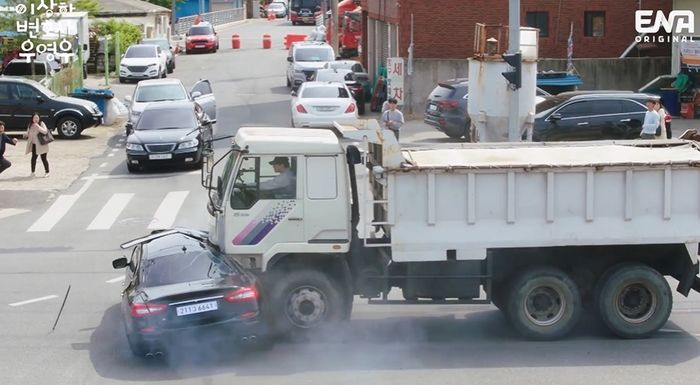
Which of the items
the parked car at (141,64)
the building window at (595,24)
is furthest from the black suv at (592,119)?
the parked car at (141,64)

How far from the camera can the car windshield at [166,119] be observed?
1115 inches

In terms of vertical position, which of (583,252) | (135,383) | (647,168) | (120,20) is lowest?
(135,383)

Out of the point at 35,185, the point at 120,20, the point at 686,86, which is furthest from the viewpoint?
the point at 120,20

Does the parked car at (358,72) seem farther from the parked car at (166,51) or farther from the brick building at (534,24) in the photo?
the parked car at (166,51)

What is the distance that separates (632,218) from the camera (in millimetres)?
13148

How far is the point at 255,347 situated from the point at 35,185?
48.7 ft

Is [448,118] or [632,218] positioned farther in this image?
[448,118]

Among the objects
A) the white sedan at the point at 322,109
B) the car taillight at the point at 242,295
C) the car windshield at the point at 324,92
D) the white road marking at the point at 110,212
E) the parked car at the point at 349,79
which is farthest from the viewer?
the parked car at the point at 349,79

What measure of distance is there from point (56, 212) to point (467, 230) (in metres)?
12.7

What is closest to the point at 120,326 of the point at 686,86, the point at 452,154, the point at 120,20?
the point at 452,154

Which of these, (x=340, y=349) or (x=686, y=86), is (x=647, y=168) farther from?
(x=686, y=86)

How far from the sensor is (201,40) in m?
63.3

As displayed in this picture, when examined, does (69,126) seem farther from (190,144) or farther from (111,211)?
(111,211)

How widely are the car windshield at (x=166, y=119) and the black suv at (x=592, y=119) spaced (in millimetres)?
8404
